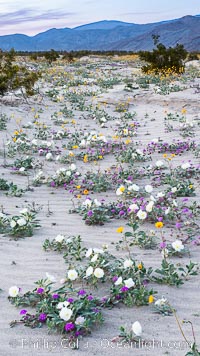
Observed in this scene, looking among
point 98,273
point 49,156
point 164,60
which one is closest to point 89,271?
point 98,273

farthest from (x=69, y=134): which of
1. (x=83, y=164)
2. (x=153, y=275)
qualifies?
(x=153, y=275)

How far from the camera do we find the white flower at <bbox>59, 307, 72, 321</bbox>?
3.24m

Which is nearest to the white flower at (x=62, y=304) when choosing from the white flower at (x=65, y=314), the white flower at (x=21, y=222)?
the white flower at (x=65, y=314)

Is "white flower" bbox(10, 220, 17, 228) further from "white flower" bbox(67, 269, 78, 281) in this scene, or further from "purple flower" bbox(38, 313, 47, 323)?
"purple flower" bbox(38, 313, 47, 323)

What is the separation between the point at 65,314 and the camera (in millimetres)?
3244

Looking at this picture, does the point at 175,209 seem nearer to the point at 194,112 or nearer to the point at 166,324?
the point at 166,324

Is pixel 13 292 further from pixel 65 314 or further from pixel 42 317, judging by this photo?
pixel 65 314

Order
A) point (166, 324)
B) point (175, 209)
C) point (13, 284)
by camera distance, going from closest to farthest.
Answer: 1. point (166, 324)
2. point (13, 284)
3. point (175, 209)

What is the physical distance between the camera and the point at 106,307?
143 inches

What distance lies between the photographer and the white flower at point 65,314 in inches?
127

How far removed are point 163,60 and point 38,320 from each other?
18496 mm

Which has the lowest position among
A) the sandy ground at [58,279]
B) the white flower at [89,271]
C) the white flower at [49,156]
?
the sandy ground at [58,279]

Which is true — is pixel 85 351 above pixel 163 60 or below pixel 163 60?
below

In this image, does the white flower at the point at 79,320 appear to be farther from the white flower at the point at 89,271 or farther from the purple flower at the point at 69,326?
the white flower at the point at 89,271
